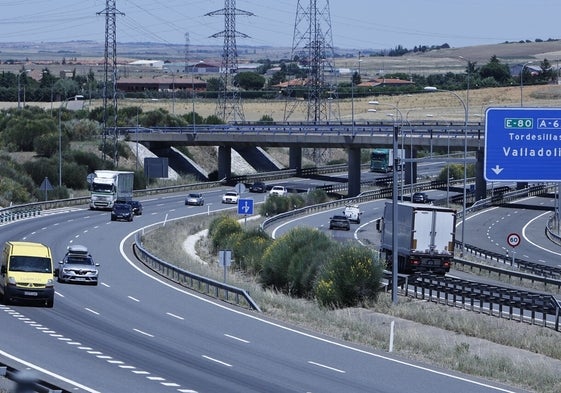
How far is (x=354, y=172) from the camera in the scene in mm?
105875

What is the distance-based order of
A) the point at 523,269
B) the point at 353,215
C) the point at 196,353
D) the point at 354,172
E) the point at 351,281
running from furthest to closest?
the point at 354,172
the point at 353,215
the point at 523,269
the point at 351,281
the point at 196,353

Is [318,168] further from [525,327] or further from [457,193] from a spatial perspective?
[525,327]

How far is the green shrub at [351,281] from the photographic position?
1750 inches

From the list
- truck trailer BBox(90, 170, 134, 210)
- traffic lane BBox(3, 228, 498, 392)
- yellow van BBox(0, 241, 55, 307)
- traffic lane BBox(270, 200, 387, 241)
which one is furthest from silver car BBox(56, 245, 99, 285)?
truck trailer BBox(90, 170, 134, 210)

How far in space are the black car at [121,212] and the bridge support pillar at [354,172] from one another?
3143 centimetres

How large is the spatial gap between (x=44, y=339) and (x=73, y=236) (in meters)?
36.3

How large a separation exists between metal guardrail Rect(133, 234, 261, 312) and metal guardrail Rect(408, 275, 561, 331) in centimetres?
836

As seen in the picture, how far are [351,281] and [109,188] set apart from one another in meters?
41.4

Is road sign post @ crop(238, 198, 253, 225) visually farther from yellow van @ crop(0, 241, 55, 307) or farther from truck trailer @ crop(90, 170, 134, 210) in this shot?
truck trailer @ crop(90, 170, 134, 210)

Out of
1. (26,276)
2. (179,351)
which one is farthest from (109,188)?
(179,351)

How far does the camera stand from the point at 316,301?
4612 centimetres

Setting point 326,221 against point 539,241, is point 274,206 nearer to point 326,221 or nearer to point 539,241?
point 326,221

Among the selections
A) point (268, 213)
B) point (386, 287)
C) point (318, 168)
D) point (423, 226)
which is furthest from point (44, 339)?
point (318, 168)

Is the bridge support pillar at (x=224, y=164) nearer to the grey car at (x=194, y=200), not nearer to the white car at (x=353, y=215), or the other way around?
the grey car at (x=194, y=200)
